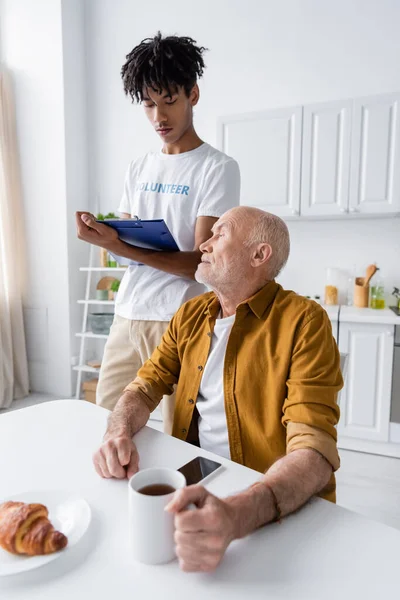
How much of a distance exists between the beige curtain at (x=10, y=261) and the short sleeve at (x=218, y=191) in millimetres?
2484

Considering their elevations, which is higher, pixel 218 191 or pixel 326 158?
pixel 326 158

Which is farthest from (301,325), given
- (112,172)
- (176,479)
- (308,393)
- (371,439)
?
(112,172)

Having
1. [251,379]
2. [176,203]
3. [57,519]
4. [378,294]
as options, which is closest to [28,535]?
[57,519]

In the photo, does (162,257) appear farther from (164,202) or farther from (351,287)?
(351,287)

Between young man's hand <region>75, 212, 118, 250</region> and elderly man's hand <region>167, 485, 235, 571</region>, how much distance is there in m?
0.93

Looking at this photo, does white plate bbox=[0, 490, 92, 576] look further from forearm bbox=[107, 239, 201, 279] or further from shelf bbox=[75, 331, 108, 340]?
Result: shelf bbox=[75, 331, 108, 340]

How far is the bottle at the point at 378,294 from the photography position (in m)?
2.89

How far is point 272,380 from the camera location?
104 cm

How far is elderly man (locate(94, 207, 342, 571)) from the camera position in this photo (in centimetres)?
86

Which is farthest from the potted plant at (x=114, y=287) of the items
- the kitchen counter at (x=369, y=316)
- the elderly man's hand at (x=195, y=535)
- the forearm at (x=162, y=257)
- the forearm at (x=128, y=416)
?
the elderly man's hand at (x=195, y=535)

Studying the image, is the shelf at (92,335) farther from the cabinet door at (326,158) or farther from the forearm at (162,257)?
the forearm at (162,257)

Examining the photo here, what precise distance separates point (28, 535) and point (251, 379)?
0.59 m

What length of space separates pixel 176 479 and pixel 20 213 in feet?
11.3

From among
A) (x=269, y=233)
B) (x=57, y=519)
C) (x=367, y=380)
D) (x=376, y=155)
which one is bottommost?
(x=367, y=380)
